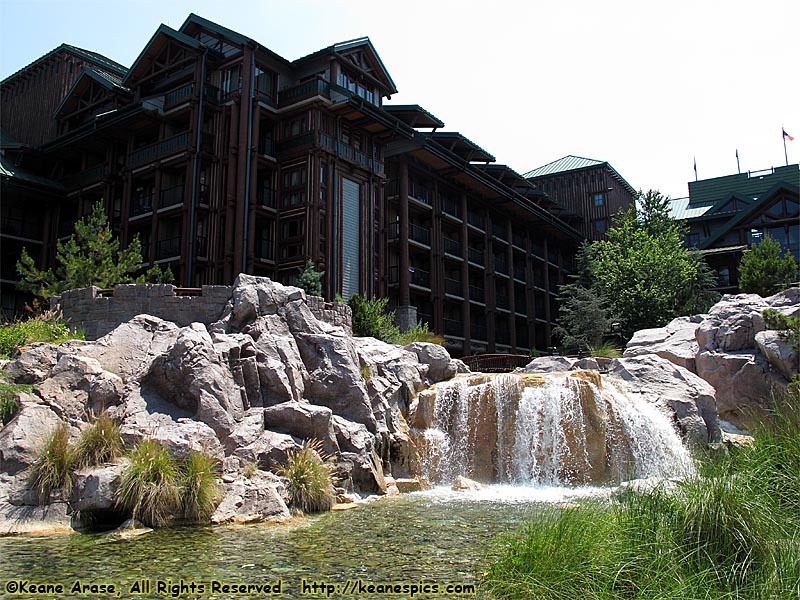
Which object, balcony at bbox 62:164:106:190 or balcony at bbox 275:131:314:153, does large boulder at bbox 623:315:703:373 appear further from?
balcony at bbox 62:164:106:190

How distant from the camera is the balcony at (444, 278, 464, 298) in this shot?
3731 cm

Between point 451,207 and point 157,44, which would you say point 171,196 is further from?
point 451,207

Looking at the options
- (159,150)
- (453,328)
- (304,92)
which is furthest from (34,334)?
(453,328)

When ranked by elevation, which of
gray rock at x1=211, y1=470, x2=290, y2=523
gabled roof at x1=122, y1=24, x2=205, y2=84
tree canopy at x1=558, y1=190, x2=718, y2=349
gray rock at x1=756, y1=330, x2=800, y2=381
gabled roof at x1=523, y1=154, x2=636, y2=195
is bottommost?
gray rock at x1=211, y1=470, x2=290, y2=523

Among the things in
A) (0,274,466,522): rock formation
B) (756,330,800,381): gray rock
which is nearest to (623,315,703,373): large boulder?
(756,330,800,381): gray rock

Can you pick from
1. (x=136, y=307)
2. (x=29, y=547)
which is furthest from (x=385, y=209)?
(x=29, y=547)

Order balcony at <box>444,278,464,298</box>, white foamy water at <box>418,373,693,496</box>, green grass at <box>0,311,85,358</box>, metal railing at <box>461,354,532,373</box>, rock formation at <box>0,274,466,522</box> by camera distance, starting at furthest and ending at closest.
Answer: balcony at <box>444,278,464,298</box>
metal railing at <box>461,354,532,373</box>
white foamy water at <box>418,373,693,496</box>
green grass at <box>0,311,85,358</box>
rock formation at <box>0,274,466,522</box>

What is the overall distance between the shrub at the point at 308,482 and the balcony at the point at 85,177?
2581 centimetres

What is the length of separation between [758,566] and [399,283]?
27.8 metres

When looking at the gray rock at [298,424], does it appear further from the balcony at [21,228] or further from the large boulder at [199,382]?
the balcony at [21,228]

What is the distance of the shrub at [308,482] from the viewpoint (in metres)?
11.9

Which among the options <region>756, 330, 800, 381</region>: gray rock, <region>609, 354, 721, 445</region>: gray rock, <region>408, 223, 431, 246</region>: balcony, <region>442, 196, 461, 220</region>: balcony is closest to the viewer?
<region>609, 354, 721, 445</region>: gray rock

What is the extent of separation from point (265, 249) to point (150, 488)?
19.6 m

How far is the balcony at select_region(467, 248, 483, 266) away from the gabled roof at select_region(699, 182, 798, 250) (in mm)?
17826
